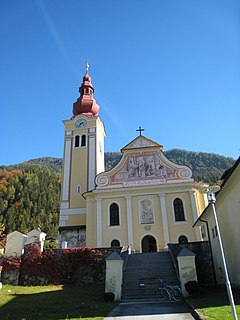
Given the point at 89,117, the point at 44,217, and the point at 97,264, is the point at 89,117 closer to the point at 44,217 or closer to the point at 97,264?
the point at 97,264

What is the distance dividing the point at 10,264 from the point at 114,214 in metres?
11.5

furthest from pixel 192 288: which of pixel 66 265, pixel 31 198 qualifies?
pixel 31 198

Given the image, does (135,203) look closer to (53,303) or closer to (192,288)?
(192,288)

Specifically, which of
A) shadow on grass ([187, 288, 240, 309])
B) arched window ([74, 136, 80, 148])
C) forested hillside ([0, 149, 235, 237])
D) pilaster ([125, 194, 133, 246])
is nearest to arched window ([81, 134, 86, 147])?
arched window ([74, 136, 80, 148])

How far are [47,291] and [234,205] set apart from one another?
12.2m

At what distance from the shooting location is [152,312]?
10688 mm

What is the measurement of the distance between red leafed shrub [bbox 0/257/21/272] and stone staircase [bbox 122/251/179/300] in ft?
26.0

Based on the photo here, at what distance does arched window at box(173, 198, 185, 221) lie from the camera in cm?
2820

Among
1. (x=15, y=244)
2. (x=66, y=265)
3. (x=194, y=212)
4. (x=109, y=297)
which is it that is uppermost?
(x=194, y=212)

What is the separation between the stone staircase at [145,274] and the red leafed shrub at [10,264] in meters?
7.94

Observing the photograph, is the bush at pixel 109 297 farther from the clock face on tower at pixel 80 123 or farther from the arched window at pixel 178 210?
the clock face on tower at pixel 80 123

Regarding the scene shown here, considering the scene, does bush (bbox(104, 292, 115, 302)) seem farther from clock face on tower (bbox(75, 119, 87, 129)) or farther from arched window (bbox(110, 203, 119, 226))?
clock face on tower (bbox(75, 119, 87, 129))

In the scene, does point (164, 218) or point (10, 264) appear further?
point (164, 218)

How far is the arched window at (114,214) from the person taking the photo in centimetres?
2873
